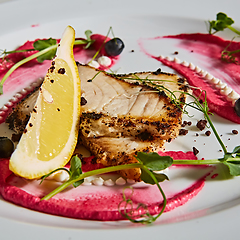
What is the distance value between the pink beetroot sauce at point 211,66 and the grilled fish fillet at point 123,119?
20.5 inches

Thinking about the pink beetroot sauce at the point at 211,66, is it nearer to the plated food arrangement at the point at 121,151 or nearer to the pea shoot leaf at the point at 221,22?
the plated food arrangement at the point at 121,151

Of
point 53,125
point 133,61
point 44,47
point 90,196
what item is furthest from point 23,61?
point 90,196

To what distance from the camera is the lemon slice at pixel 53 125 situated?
92.0 inches

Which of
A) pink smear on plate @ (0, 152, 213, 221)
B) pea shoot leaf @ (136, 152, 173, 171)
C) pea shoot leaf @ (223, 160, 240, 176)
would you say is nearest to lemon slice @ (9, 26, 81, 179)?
pink smear on plate @ (0, 152, 213, 221)

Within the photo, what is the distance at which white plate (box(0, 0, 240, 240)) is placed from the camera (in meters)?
2.22

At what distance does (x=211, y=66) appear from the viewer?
3.96 metres

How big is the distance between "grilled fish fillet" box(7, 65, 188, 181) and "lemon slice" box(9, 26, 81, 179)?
17 centimetres

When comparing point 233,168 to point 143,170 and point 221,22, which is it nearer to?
point 143,170

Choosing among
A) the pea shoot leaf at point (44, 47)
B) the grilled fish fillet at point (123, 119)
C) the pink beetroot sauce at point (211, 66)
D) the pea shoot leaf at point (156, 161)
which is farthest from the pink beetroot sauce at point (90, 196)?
the pea shoot leaf at point (44, 47)

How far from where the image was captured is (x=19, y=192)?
8.08 feet

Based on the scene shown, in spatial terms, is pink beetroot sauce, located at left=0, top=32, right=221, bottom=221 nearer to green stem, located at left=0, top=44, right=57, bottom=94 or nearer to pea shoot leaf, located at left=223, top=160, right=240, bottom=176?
pea shoot leaf, located at left=223, top=160, right=240, bottom=176
